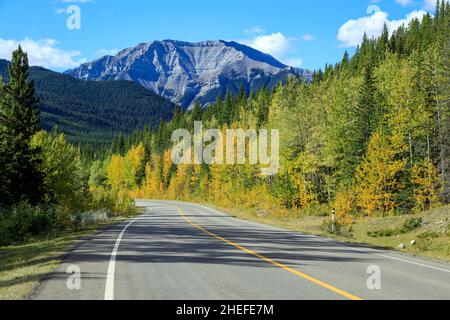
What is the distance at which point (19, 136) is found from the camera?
36.6 metres

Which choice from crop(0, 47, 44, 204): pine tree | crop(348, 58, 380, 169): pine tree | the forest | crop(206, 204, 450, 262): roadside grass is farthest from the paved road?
crop(348, 58, 380, 169): pine tree

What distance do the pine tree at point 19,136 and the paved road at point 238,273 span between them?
23591 mm

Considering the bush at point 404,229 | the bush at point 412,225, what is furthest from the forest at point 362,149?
the bush at point 412,225

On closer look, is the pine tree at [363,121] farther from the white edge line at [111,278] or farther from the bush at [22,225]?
the white edge line at [111,278]

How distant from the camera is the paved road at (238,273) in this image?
7.49 metres

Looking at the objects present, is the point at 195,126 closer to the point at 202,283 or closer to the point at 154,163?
the point at 154,163

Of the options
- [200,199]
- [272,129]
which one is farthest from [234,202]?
[200,199]

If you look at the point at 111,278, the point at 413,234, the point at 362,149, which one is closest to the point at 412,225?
the point at 413,234

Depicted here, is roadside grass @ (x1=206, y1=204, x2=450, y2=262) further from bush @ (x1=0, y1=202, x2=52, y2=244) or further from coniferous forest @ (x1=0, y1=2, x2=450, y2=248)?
bush @ (x1=0, y1=202, x2=52, y2=244)

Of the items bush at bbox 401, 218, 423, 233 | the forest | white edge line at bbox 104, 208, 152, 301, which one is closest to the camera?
white edge line at bbox 104, 208, 152, 301

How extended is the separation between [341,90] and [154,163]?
228ft

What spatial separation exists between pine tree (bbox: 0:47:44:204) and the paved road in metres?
23.6

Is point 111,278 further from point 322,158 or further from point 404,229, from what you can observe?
point 322,158

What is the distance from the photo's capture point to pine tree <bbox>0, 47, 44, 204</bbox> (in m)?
35.9
